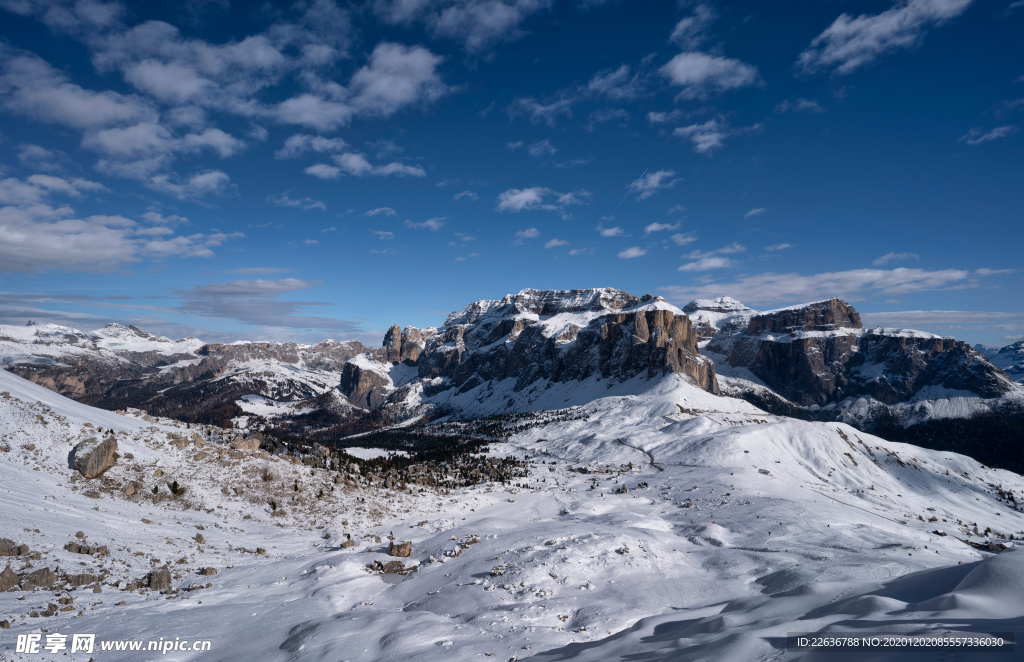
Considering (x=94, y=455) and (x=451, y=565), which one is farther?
(x=94, y=455)

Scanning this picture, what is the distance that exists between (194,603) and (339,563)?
7.10 m

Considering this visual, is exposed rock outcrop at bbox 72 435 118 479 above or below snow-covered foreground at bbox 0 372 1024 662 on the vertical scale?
above

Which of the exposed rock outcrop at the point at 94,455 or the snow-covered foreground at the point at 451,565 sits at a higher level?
the exposed rock outcrop at the point at 94,455

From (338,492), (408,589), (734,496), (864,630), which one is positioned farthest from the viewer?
(734,496)

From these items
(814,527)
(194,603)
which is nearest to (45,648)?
(194,603)

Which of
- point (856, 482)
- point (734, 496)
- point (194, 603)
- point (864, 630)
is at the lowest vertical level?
point (856, 482)

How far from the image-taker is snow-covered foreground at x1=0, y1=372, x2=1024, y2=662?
1113 cm

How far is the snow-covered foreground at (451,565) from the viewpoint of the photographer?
11133 millimetres

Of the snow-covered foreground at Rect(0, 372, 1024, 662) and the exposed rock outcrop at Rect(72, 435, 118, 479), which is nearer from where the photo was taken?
the snow-covered foreground at Rect(0, 372, 1024, 662)

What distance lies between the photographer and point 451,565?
80.8ft

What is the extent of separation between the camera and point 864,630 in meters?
7.54

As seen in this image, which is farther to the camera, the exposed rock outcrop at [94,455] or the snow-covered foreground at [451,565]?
the exposed rock outcrop at [94,455]

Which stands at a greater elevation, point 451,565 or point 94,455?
point 94,455

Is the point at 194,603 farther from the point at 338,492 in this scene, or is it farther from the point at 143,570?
the point at 338,492
